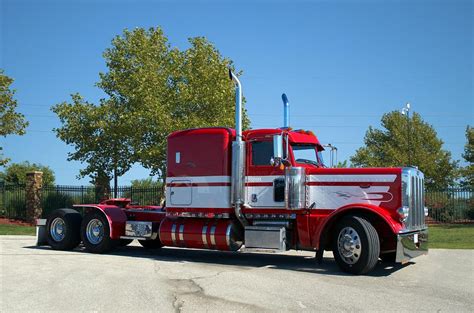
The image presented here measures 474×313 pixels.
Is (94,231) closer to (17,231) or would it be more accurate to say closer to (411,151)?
(17,231)

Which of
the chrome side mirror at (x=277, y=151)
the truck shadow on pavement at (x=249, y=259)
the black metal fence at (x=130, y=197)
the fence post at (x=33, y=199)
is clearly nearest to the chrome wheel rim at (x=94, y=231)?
the truck shadow on pavement at (x=249, y=259)

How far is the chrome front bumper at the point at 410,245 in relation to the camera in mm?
9703

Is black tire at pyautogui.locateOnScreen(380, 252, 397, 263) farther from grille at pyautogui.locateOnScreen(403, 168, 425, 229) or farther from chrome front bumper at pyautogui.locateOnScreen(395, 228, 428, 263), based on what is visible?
grille at pyautogui.locateOnScreen(403, 168, 425, 229)

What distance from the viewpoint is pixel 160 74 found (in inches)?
1012

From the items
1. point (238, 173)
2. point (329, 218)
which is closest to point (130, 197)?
point (238, 173)

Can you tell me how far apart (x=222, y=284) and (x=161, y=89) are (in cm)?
1732

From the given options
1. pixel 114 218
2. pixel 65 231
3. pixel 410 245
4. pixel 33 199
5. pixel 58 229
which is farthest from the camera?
pixel 33 199

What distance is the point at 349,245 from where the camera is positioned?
989cm

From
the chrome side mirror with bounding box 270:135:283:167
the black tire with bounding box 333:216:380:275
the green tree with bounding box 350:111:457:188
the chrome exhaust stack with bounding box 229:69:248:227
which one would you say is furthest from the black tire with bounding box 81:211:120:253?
the green tree with bounding box 350:111:457:188

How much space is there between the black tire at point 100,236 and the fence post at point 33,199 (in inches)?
574

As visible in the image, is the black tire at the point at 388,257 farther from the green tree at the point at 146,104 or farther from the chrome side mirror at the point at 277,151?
the green tree at the point at 146,104

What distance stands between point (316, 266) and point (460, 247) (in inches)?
246

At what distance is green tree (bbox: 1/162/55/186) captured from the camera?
47.7 meters

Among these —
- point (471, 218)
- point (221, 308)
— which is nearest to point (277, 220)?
point (221, 308)
